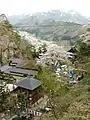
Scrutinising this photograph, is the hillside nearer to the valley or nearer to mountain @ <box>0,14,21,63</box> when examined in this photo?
mountain @ <box>0,14,21,63</box>

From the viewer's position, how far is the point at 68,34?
10344 cm

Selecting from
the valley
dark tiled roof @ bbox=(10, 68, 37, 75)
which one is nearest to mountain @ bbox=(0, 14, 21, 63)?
the valley

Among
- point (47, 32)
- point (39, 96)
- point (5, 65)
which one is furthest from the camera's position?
point (47, 32)

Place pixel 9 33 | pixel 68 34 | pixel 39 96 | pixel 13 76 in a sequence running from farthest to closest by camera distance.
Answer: pixel 68 34, pixel 9 33, pixel 13 76, pixel 39 96

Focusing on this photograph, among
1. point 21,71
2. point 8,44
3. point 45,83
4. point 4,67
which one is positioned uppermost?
point 8,44

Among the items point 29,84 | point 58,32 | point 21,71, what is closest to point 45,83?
point 29,84

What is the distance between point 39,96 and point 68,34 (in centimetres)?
8209

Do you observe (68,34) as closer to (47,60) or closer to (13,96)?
(47,60)

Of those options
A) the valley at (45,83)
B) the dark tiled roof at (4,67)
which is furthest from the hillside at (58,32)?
the dark tiled roof at (4,67)

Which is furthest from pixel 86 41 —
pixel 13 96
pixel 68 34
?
pixel 68 34

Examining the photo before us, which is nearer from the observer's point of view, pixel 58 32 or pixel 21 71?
pixel 21 71

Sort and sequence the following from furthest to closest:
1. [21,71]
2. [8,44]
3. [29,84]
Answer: [8,44] → [21,71] → [29,84]

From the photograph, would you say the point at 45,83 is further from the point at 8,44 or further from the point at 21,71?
the point at 8,44

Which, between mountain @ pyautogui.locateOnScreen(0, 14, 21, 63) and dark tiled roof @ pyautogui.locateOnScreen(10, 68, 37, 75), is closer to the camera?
dark tiled roof @ pyautogui.locateOnScreen(10, 68, 37, 75)
